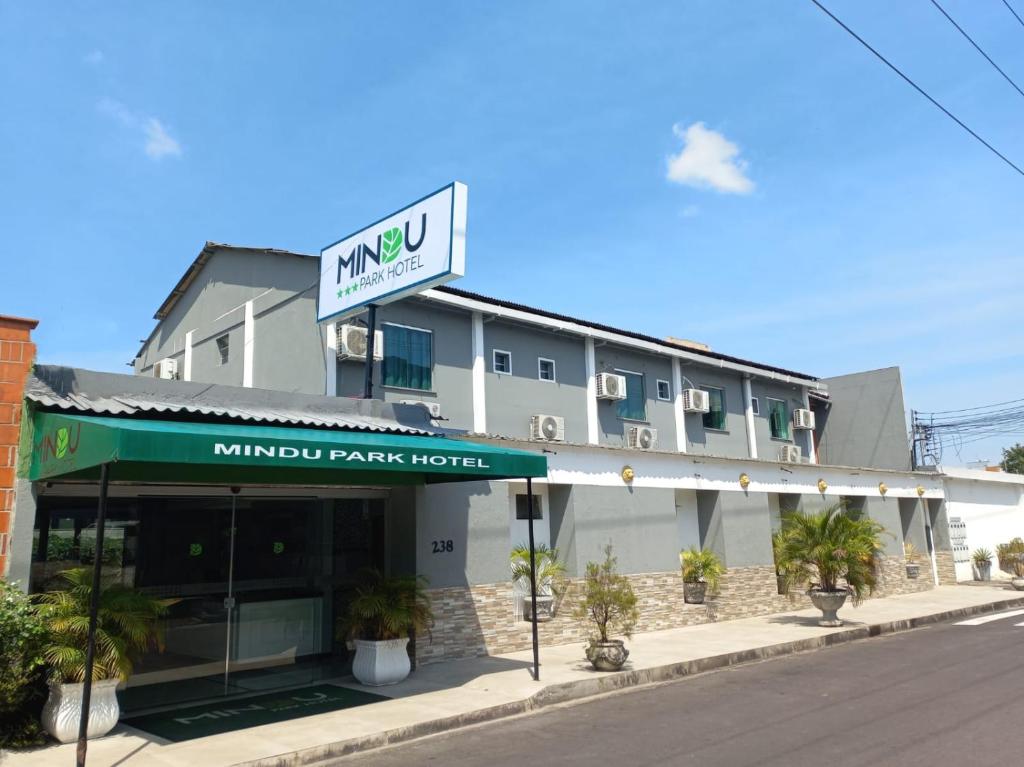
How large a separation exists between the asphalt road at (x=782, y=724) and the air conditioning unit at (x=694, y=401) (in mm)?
11622

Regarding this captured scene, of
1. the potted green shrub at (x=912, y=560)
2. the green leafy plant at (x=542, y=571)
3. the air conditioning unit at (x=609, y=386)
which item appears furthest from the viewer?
the potted green shrub at (x=912, y=560)

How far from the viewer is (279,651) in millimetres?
11922

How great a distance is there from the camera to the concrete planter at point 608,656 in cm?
1201

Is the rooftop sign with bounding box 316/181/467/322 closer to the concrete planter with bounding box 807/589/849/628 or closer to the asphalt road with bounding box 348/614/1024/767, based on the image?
the asphalt road with bounding box 348/614/1024/767

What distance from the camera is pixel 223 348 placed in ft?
65.9

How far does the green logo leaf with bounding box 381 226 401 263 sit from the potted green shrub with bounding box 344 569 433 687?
5.53 meters

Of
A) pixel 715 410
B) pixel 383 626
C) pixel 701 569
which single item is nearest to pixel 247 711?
pixel 383 626

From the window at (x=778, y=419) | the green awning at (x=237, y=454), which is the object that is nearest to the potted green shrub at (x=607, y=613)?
the green awning at (x=237, y=454)

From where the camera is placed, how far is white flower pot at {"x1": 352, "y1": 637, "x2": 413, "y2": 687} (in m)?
11.2

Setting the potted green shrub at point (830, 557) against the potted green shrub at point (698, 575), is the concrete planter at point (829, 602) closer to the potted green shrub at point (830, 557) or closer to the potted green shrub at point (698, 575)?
the potted green shrub at point (830, 557)

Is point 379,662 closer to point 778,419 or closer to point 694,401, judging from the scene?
point 694,401

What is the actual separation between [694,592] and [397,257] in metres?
9.77

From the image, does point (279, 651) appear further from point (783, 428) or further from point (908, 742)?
point (783, 428)

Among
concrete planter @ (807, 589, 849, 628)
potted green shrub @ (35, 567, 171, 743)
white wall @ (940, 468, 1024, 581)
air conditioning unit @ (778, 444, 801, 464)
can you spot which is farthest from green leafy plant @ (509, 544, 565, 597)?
white wall @ (940, 468, 1024, 581)
